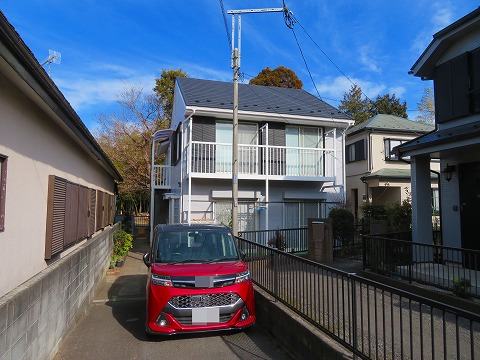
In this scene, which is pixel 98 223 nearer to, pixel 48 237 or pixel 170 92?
pixel 48 237

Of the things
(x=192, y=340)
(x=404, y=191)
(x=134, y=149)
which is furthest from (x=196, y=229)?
(x=134, y=149)

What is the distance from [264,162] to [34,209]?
10870 millimetres

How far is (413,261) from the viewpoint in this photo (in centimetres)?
768

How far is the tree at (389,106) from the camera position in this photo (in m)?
43.2

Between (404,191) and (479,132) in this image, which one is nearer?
(479,132)

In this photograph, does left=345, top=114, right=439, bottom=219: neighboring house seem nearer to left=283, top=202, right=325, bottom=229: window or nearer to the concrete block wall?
left=283, top=202, right=325, bottom=229: window

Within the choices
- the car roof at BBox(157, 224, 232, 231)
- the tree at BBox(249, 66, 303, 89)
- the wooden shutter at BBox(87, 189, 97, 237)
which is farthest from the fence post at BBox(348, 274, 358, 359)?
the tree at BBox(249, 66, 303, 89)

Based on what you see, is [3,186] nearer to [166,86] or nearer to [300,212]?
[300,212]

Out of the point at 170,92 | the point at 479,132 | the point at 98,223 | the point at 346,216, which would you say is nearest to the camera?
the point at 479,132

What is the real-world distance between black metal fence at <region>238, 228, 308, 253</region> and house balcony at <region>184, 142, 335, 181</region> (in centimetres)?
248

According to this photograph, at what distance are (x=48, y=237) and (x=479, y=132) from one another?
7252 mm

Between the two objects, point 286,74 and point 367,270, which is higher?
point 286,74

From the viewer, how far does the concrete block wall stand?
3160 millimetres

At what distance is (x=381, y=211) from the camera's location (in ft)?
50.3
